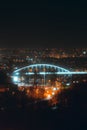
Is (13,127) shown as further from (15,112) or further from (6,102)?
(6,102)

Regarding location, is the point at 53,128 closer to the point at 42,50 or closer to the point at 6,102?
the point at 6,102

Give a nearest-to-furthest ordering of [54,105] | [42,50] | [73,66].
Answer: [54,105] < [73,66] < [42,50]

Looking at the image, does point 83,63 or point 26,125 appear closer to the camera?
point 26,125

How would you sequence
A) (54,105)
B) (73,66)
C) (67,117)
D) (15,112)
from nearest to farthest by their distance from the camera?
1. (67,117)
2. (15,112)
3. (54,105)
4. (73,66)

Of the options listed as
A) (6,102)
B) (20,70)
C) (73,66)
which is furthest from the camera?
(73,66)

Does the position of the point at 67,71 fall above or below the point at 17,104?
above

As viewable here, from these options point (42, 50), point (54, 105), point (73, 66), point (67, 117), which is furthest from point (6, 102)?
point (42, 50)

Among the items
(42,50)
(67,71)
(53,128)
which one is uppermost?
(42,50)

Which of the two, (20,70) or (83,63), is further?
(83,63)

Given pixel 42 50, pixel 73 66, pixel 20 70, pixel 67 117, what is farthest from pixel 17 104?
pixel 42 50
